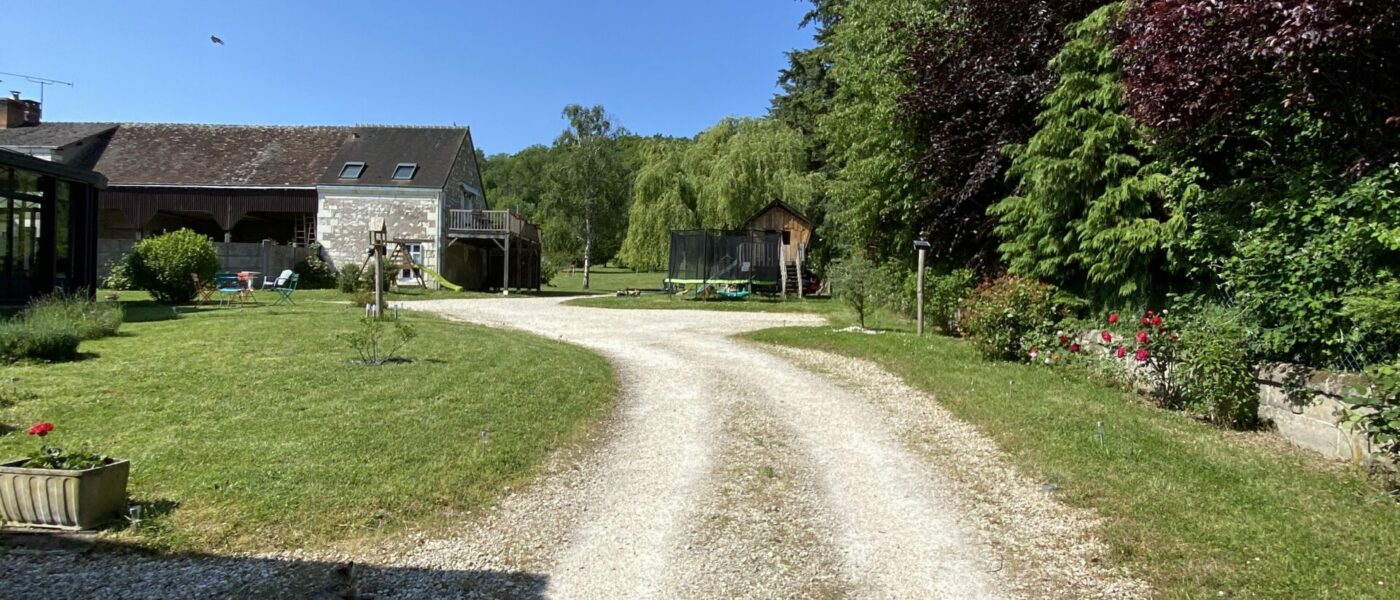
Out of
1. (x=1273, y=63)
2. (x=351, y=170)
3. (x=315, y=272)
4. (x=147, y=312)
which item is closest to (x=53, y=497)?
(x=1273, y=63)

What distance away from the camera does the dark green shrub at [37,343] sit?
887 cm

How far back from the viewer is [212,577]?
3.74 metres

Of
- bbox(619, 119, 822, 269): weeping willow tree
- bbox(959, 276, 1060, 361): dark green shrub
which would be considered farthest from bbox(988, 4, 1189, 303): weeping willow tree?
bbox(619, 119, 822, 269): weeping willow tree

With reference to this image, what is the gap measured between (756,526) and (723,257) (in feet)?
70.0

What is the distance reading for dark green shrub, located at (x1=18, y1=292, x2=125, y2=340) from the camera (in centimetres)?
998

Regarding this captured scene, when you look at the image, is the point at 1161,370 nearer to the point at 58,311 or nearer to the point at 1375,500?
the point at 1375,500

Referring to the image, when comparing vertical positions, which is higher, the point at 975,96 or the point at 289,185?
the point at 289,185

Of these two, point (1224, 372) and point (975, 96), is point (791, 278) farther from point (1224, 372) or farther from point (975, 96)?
point (1224, 372)

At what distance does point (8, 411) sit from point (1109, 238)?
35.2ft

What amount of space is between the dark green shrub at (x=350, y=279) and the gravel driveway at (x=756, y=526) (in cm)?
2170

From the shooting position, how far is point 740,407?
7754 mm

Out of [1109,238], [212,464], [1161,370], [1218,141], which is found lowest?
[212,464]

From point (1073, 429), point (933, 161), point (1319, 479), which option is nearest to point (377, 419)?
point (1073, 429)

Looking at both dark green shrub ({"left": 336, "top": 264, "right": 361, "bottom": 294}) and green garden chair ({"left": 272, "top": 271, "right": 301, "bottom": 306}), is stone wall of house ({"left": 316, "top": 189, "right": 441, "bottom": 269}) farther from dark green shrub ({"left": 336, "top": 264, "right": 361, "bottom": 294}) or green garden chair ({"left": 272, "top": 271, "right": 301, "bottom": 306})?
green garden chair ({"left": 272, "top": 271, "right": 301, "bottom": 306})
